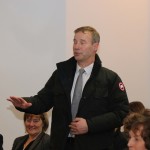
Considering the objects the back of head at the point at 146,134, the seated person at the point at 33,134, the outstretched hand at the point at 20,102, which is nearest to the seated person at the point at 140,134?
the back of head at the point at 146,134

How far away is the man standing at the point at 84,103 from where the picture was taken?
2883 millimetres

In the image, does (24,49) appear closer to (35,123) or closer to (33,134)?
(35,123)

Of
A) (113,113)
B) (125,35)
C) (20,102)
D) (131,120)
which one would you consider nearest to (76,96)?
(113,113)

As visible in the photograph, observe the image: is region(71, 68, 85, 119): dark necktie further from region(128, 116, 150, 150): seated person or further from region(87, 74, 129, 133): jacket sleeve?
region(128, 116, 150, 150): seated person

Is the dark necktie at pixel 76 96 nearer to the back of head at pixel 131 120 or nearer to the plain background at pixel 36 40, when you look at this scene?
the back of head at pixel 131 120

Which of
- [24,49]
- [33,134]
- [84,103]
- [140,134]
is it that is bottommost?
[33,134]

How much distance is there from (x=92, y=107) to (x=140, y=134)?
Result: 671 millimetres

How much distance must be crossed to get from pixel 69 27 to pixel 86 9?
34 cm

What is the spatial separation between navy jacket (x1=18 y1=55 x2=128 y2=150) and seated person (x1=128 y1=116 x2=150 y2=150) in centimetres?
50

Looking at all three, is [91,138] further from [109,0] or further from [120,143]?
[109,0]

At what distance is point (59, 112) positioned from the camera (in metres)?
3.02

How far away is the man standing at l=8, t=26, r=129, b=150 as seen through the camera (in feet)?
9.46

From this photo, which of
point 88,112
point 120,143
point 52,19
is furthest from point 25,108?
point 52,19

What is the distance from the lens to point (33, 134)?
3.99 m
